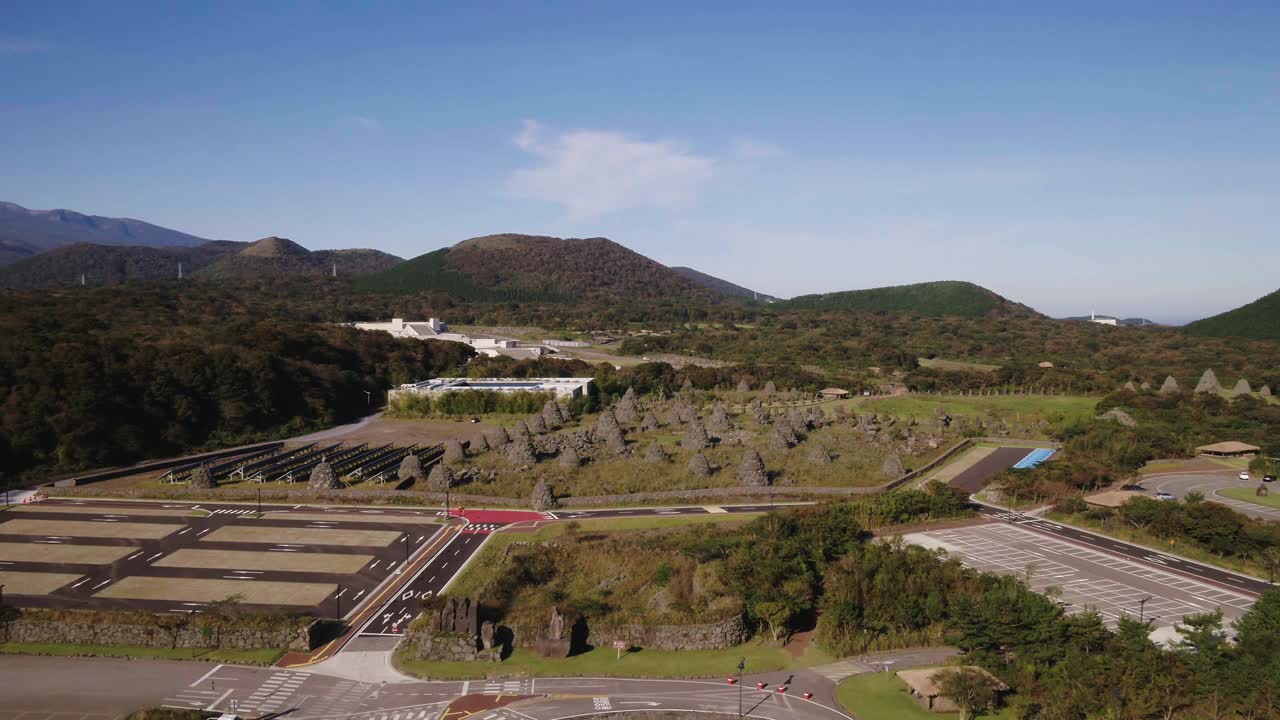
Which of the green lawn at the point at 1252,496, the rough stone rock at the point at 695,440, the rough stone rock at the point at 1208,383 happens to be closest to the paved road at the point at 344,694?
the rough stone rock at the point at 695,440

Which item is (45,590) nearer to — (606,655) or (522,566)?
(522,566)

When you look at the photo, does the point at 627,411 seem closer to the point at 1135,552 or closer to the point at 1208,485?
the point at 1135,552

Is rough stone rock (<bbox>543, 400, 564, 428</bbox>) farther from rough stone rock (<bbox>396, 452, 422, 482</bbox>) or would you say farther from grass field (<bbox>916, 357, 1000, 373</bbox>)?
grass field (<bbox>916, 357, 1000, 373</bbox>)

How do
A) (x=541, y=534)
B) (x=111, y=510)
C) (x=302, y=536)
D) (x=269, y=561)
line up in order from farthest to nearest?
(x=111, y=510) → (x=302, y=536) → (x=541, y=534) → (x=269, y=561)

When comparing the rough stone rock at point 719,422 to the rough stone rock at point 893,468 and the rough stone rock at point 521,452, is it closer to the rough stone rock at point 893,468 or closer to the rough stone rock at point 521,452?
the rough stone rock at point 893,468

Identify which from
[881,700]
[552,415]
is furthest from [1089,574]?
[552,415]

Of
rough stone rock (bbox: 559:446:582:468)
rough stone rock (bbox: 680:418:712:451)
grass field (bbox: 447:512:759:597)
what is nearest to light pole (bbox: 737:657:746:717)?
grass field (bbox: 447:512:759:597)
